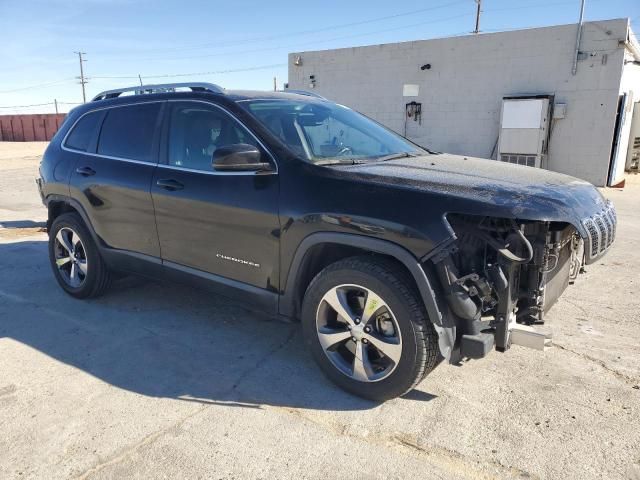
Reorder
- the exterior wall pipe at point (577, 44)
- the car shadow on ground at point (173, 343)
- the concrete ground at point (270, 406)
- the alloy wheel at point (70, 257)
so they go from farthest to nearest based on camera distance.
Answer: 1. the exterior wall pipe at point (577, 44)
2. the alloy wheel at point (70, 257)
3. the car shadow on ground at point (173, 343)
4. the concrete ground at point (270, 406)

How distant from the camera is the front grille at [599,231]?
9.22 feet

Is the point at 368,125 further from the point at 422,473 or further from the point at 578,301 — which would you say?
the point at 422,473

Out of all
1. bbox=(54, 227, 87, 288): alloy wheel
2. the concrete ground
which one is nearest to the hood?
the concrete ground

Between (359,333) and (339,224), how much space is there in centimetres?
66

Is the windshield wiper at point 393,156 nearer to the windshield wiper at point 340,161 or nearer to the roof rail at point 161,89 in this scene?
the windshield wiper at point 340,161

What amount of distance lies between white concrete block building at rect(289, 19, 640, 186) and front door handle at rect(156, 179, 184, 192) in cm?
1295

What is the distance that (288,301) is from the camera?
332 centimetres

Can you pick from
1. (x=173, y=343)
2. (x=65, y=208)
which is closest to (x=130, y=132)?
(x=65, y=208)

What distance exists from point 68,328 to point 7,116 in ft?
179

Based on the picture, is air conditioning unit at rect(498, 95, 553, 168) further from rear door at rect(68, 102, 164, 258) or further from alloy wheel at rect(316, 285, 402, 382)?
alloy wheel at rect(316, 285, 402, 382)

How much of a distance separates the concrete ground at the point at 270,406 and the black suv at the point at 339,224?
35 cm

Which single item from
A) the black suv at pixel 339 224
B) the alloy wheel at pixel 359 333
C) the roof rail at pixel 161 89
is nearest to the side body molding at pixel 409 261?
the black suv at pixel 339 224

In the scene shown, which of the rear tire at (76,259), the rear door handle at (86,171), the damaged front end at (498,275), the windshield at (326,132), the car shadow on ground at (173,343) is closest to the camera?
the damaged front end at (498,275)

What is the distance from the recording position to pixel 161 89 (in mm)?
4207
